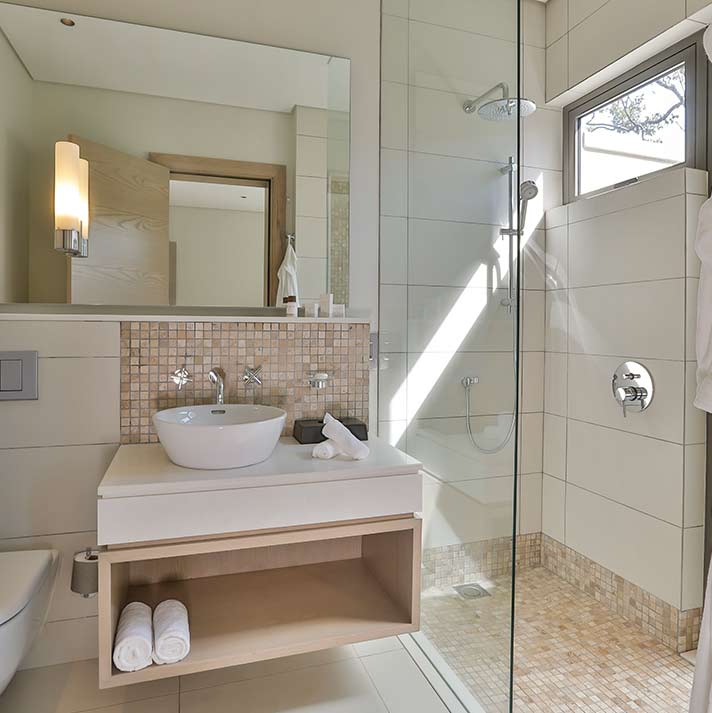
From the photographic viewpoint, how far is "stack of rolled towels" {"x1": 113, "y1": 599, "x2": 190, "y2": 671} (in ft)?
4.77

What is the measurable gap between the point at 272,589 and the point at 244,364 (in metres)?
0.76

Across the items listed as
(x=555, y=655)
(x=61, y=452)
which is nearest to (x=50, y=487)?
(x=61, y=452)

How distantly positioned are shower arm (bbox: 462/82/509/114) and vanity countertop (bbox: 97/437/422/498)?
98 centimetres

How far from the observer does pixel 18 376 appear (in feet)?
5.85

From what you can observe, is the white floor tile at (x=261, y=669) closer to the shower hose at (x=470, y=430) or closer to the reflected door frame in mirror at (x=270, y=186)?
the shower hose at (x=470, y=430)

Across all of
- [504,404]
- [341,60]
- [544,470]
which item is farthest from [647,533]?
[341,60]

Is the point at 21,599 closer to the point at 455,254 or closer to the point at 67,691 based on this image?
the point at 67,691

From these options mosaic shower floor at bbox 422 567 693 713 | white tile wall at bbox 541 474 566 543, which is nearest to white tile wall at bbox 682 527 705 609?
mosaic shower floor at bbox 422 567 693 713

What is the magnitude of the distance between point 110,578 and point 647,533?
75.9 inches

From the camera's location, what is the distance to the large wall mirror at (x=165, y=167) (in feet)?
6.02

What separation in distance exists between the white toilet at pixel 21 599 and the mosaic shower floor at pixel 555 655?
1135mm

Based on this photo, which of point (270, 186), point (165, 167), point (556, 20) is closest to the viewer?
point (165, 167)

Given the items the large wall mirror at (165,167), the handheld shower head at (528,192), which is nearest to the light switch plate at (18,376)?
the large wall mirror at (165,167)

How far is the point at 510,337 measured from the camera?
1329 millimetres
